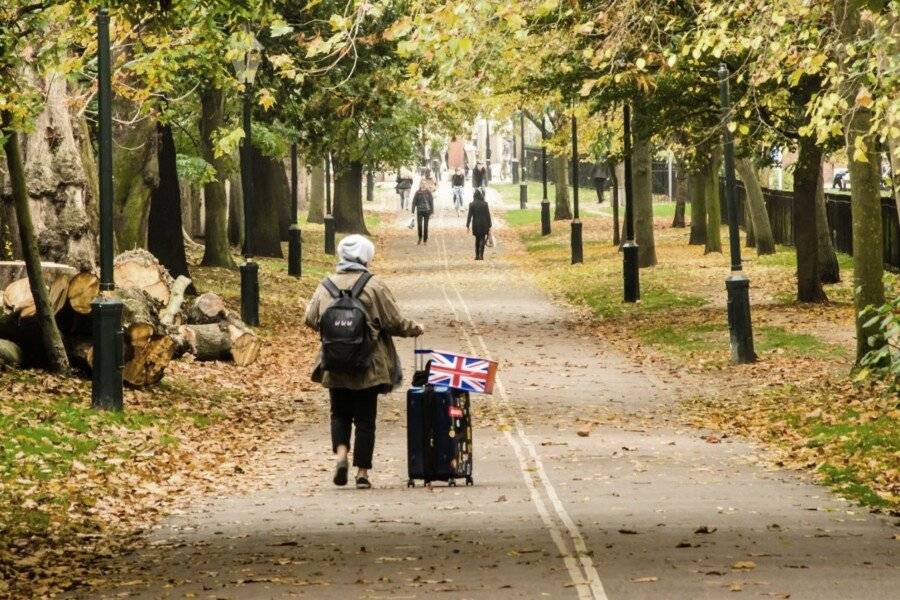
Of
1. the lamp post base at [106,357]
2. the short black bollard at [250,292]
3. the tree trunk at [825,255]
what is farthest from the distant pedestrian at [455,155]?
the lamp post base at [106,357]

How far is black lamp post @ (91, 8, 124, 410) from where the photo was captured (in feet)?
51.2

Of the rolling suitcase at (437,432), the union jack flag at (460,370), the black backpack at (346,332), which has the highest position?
the black backpack at (346,332)

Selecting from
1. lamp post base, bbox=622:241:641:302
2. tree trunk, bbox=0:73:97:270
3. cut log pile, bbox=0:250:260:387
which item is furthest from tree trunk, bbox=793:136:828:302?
cut log pile, bbox=0:250:260:387

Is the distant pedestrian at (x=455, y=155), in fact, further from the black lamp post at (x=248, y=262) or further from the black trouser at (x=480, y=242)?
the black lamp post at (x=248, y=262)

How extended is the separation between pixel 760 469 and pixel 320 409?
19.9 ft

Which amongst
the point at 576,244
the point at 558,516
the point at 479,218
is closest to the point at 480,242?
the point at 479,218

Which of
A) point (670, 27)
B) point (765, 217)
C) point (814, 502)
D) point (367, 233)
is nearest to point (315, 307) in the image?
point (814, 502)

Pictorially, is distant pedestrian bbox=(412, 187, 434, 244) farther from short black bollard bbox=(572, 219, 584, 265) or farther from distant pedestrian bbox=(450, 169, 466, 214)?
distant pedestrian bbox=(450, 169, 466, 214)

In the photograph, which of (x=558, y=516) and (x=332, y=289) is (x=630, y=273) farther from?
(x=558, y=516)

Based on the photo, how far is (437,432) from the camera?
12188 mm

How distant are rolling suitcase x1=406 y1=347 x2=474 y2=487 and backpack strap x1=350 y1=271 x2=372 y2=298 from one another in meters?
0.61

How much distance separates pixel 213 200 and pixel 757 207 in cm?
1225

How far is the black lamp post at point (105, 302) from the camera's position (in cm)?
1561

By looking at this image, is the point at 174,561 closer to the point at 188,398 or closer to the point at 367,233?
the point at 188,398
